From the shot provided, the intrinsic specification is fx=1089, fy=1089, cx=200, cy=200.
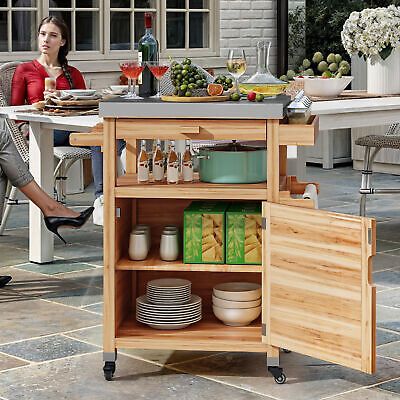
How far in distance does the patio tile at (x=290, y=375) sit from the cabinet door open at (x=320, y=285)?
0.45 feet

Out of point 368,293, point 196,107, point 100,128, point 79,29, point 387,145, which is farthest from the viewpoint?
point 79,29

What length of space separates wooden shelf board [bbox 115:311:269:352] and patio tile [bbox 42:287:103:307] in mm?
928

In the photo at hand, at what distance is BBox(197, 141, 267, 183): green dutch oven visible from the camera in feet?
11.7

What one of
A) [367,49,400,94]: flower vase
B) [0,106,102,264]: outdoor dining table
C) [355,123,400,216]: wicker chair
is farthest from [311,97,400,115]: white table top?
[0,106,102,264]: outdoor dining table

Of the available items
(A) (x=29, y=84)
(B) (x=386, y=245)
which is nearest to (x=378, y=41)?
(B) (x=386, y=245)

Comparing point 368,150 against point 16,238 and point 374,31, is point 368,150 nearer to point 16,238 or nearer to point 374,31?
point 374,31

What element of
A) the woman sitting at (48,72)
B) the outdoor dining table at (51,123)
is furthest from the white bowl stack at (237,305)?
the woman sitting at (48,72)

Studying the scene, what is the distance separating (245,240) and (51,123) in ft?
5.85

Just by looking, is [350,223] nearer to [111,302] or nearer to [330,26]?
[111,302]

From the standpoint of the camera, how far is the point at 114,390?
3422 millimetres

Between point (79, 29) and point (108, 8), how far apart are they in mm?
284

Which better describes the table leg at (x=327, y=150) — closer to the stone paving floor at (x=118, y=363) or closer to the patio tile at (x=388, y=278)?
the patio tile at (x=388, y=278)

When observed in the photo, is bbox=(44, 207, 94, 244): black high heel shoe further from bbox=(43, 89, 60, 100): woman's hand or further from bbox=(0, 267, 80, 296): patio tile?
bbox=(43, 89, 60, 100): woman's hand

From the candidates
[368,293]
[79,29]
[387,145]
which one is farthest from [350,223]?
[79,29]
